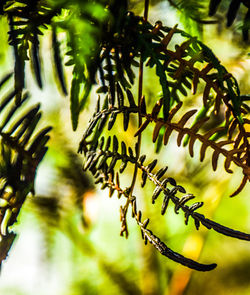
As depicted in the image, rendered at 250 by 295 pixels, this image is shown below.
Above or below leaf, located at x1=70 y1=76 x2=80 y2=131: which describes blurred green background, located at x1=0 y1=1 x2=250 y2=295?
below

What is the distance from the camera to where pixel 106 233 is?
93 centimetres

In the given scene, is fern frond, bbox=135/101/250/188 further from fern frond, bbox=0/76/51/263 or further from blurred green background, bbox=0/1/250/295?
blurred green background, bbox=0/1/250/295

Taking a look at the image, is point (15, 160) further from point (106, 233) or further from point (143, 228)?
point (106, 233)

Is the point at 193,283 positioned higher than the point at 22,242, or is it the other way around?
the point at 22,242

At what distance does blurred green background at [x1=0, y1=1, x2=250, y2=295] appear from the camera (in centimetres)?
75

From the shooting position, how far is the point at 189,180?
81 cm

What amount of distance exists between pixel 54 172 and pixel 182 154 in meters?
0.29

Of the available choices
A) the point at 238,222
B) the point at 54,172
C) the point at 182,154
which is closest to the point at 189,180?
the point at 182,154

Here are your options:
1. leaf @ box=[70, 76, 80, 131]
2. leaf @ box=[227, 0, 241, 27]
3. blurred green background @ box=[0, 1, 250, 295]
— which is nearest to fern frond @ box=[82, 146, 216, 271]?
→ leaf @ box=[70, 76, 80, 131]

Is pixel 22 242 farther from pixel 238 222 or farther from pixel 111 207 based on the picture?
pixel 238 222

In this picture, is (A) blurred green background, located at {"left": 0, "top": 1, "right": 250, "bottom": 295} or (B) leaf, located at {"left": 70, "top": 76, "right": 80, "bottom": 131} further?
(A) blurred green background, located at {"left": 0, "top": 1, "right": 250, "bottom": 295}

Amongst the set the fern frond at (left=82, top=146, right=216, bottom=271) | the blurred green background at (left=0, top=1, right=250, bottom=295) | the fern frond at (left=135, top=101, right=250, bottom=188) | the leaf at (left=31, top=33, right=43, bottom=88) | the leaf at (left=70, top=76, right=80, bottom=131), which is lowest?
the blurred green background at (left=0, top=1, right=250, bottom=295)

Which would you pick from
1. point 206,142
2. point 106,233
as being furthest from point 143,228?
point 106,233

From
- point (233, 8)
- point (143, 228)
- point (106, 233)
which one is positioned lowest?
point (106, 233)
